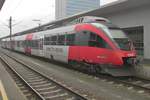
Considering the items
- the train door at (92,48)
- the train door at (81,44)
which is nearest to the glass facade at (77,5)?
the train door at (81,44)

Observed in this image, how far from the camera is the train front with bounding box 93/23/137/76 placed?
14.7 metres

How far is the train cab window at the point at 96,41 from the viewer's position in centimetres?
1543

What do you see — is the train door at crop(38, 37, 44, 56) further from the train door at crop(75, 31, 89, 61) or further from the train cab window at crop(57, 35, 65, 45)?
the train door at crop(75, 31, 89, 61)

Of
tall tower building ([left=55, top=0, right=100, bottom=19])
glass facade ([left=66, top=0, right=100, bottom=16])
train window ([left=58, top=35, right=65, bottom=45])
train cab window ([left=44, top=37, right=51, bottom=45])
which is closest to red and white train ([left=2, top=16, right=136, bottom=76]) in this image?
train window ([left=58, top=35, right=65, bottom=45])

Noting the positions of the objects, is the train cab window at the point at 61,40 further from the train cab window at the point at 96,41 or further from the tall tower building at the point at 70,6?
the tall tower building at the point at 70,6

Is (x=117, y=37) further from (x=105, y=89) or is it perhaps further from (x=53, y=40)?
(x=53, y=40)

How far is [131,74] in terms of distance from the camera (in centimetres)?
1525

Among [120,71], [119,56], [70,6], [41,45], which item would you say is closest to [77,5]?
[70,6]

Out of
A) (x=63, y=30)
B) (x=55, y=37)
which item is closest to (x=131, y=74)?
(x=63, y=30)

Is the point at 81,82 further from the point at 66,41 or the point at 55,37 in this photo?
the point at 55,37

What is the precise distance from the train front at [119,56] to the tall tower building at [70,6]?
58.5m

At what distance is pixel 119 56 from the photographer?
14.7m

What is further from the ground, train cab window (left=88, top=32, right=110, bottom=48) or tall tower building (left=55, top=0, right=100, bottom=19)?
tall tower building (left=55, top=0, right=100, bottom=19)

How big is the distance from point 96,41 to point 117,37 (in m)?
1.11
